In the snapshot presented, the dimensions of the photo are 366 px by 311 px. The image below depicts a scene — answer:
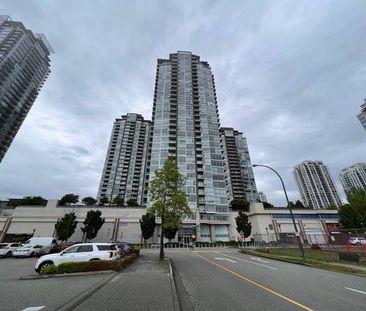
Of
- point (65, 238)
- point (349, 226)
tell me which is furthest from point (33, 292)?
point (349, 226)

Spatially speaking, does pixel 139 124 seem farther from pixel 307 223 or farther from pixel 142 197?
pixel 307 223

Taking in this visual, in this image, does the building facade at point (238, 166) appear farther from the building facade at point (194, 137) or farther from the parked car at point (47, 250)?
the parked car at point (47, 250)

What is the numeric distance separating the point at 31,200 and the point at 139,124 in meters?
67.9

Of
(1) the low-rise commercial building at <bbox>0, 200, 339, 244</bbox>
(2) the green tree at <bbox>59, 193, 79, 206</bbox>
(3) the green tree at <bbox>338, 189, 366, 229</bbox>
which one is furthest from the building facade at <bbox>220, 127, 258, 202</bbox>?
(2) the green tree at <bbox>59, 193, 79, 206</bbox>

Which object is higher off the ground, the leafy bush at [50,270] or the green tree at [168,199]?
the green tree at [168,199]

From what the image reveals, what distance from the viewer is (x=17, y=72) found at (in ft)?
310

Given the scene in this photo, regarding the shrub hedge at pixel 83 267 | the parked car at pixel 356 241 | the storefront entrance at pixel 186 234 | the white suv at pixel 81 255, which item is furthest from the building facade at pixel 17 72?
the parked car at pixel 356 241

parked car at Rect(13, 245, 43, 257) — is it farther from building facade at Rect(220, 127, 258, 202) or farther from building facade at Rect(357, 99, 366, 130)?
building facade at Rect(357, 99, 366, 130)

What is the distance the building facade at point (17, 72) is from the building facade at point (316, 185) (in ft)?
604

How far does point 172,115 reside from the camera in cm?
8444

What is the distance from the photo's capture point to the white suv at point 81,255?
11805mm

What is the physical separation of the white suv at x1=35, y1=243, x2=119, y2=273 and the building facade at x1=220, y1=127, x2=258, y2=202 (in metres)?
98.8

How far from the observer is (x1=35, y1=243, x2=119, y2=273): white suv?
38.7ft

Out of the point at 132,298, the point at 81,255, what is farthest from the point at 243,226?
the point at 132,298
